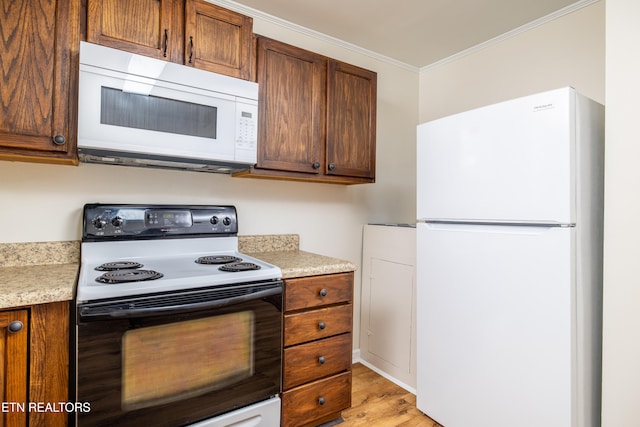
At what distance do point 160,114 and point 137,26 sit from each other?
39 centimetres

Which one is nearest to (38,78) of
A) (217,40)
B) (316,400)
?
(217,40)

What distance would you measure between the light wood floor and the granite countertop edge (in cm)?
87

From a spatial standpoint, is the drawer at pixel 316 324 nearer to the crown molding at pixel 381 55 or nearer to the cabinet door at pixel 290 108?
the cabinet door at pixel 290 108

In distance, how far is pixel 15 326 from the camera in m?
1.11

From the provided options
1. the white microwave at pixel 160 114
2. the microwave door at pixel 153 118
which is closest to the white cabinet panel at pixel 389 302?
the white microwave at pixel 160 114

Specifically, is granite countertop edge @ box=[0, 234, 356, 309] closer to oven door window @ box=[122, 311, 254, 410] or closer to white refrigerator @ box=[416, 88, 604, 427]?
oven door window @ box=[122, 311, 254, 410]

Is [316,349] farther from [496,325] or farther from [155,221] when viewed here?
[155,221]

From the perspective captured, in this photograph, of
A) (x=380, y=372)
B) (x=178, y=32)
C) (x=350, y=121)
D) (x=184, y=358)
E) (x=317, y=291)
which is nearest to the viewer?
(x=184, y=358)

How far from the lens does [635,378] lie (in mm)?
1270

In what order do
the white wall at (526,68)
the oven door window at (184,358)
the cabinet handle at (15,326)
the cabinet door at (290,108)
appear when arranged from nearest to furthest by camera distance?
the cabinet handle at (15,326)
the oven door window at (184,358)
the cabinet door at (290,108)
the white wall at (526,68)

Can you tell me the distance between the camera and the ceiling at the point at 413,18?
6.73 ft

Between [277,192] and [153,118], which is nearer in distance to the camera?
[153,118]

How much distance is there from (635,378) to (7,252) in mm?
2601

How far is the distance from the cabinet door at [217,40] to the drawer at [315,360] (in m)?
1.40
